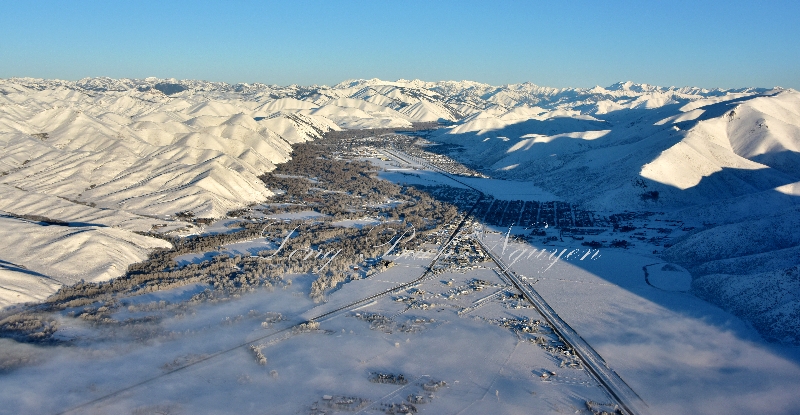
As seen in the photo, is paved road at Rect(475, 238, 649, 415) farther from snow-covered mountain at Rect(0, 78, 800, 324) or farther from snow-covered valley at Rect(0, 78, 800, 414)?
snow-covered mountain at Rect(0, 78, 800, 324)

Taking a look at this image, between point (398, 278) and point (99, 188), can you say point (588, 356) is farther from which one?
point (99, 188)

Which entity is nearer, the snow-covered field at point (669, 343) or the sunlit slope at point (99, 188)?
the snow-covered field at point (669, 343)


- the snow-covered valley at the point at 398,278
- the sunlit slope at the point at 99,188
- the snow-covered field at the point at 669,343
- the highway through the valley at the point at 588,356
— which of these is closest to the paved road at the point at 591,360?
the highway through the valley at the point at 588,356

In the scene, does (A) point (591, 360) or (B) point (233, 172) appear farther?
(B) point (233, 172)

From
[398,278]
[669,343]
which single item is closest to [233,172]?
[398,278]

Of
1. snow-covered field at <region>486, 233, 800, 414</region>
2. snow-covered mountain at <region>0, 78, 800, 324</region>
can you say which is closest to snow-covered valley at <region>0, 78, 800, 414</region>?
snow-covered field at <region>486, 233, 800, 414</region>

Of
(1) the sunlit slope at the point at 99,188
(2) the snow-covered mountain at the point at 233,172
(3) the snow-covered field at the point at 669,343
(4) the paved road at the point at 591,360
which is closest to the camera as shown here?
(4) the paved road at the point at 591,360

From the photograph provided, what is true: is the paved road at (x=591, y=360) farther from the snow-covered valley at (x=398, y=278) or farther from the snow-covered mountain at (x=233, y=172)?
the snow-covered mountain at (x=233, y=172)

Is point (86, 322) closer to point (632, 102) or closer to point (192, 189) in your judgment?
point (192, 189)
